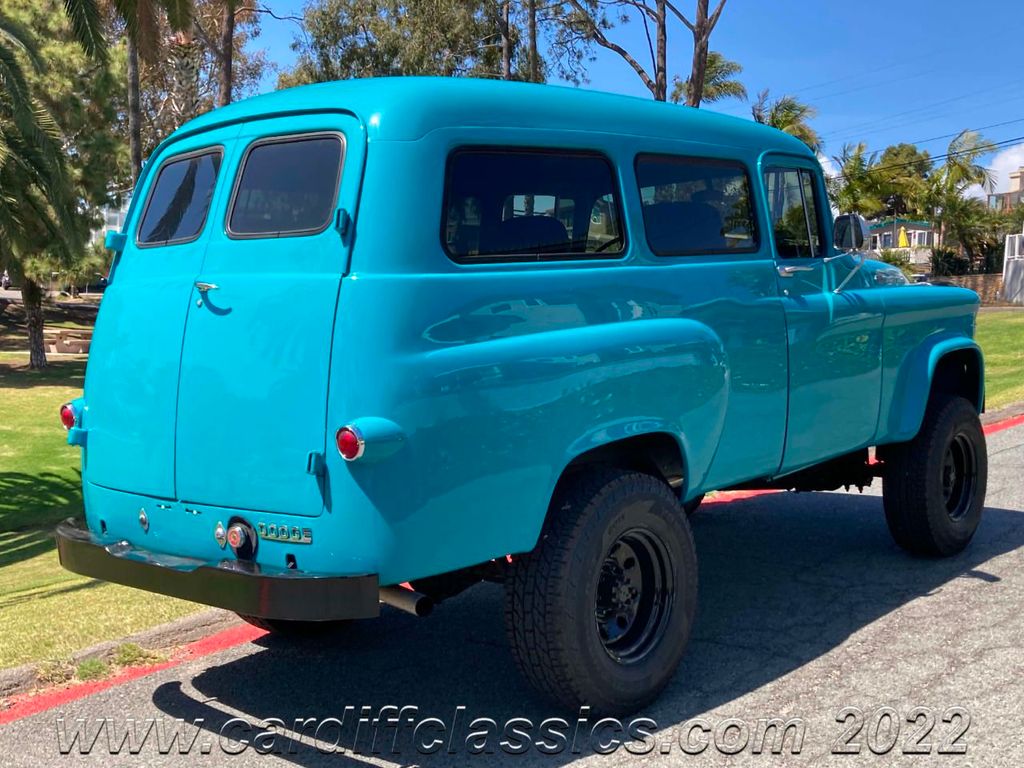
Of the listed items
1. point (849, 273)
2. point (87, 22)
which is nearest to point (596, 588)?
point (849, 273)

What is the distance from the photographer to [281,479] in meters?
3.75

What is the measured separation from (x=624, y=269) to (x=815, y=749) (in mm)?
1894

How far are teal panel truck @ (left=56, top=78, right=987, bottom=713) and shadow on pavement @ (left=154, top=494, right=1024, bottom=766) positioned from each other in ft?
1.04

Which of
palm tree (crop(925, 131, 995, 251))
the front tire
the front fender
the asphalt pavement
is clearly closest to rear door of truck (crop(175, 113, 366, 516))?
the front tire

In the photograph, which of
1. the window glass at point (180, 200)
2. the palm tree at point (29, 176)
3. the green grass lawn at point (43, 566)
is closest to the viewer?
the window glass at point (180, 200)

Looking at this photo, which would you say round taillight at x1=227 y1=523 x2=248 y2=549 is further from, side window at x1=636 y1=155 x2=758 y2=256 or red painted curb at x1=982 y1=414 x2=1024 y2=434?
red painted curb at x1=982 y1=414 x2=1024 y2=434

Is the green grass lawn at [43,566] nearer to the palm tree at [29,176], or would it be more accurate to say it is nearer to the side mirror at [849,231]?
the palm tree at [29,176]

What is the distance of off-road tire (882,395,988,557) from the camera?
20.1ft

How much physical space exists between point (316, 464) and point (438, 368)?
499mm

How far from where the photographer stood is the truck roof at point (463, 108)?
3.93 m

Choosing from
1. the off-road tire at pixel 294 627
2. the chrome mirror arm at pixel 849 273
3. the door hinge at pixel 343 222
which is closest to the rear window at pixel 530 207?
the door hinge at pixel 343 222

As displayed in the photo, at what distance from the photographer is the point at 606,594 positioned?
432cm

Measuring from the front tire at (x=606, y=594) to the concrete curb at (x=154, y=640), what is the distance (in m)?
1.92

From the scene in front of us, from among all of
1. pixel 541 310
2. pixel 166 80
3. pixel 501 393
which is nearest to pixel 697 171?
pixel 541 310
